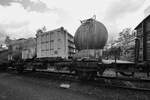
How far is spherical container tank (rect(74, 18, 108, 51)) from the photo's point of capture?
6.49 m

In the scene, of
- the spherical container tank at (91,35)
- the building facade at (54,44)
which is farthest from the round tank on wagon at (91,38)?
the building facade at (54,44)

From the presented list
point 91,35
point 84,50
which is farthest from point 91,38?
point 84,50

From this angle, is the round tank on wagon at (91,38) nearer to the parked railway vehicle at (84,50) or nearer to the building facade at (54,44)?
the parked railway vehicle at (84,50)

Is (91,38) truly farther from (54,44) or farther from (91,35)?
(54,44)

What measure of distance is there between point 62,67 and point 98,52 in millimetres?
2669

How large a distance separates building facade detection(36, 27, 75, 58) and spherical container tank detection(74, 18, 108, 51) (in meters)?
0.98

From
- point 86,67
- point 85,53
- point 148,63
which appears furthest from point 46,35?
point 148,63

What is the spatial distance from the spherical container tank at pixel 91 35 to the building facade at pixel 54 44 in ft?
3.22

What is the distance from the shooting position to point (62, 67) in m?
6.87

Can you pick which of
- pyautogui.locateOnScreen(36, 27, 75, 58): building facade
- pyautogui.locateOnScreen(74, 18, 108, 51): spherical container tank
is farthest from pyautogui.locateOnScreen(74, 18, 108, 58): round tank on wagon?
pyautogui.locateOnScreen(36, 27, 75, 58): building facade

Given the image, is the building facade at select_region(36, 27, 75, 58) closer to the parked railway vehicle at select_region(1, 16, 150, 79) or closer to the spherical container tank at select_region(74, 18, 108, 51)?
the parked railway vehicle at select_region(1, 16, 150, 79)

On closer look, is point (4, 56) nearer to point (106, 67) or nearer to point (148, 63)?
point (106, 67)

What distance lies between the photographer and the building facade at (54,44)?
6695 millimetres

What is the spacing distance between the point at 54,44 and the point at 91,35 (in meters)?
2.64
